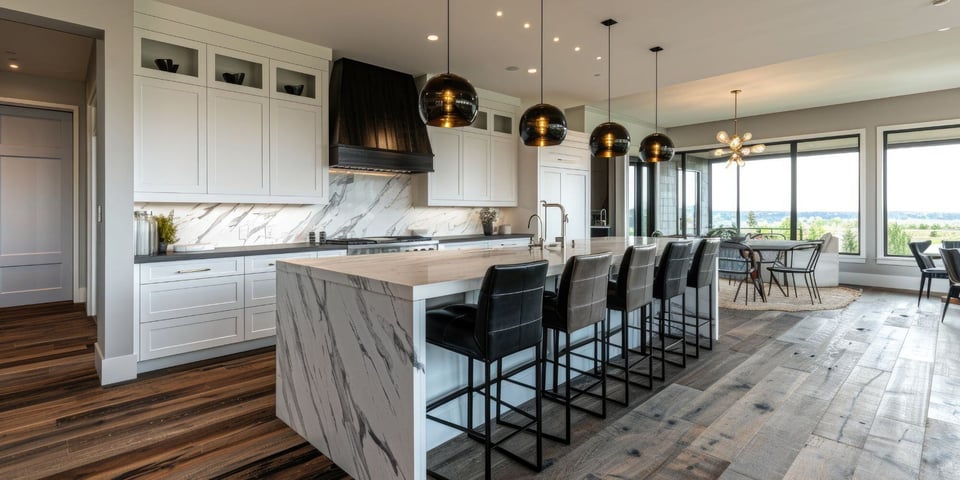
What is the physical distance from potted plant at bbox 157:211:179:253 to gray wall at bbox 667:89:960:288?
9042 millimetres

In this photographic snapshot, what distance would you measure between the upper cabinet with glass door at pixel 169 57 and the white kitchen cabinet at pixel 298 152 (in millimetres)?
623

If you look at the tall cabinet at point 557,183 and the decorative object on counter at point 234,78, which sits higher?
the decorative object on counter at point 234,78

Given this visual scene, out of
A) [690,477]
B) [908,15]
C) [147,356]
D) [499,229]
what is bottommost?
[690,477]

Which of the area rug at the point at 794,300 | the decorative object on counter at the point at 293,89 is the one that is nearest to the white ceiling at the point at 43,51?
the decorative object on counter at the point at 293,89

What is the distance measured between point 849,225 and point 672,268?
6498 millimetres

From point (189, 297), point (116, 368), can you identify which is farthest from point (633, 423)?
point (116, 368)

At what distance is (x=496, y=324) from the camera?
200cm

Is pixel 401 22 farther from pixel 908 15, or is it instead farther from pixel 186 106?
pixel 908 15

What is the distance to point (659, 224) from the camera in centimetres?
947

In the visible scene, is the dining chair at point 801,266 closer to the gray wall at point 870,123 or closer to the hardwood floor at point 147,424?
the gray wall at point 870,123

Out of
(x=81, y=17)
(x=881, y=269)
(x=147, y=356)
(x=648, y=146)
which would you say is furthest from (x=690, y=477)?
(x=881, y=269)

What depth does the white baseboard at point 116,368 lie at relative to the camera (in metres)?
3.31

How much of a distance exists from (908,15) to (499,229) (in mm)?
4609

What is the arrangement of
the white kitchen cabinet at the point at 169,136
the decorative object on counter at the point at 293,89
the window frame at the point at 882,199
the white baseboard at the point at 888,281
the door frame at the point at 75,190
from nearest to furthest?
the white kitchen cabinet at the point at 169,136
the decorative object on counter at the point at 293,89
the door frame at the point at 75,190
the white baseboard at the point at 888,281
the window frame at the point at 882,199
